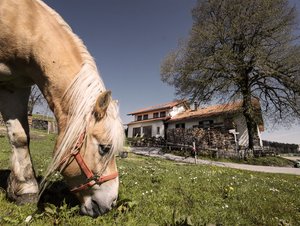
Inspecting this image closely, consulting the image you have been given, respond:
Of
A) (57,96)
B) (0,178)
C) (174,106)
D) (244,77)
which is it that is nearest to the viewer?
(57,96)

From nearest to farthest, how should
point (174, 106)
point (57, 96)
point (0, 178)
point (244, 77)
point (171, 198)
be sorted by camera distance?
point (57, 96)
point (171, 198)
point (0, 178)
point (244, 77)
point (174, 106)

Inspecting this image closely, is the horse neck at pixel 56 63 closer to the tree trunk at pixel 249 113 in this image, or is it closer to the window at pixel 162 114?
the tree trunk at pixel 249 113

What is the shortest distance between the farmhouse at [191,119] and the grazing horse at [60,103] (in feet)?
102

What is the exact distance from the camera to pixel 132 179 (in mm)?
6781

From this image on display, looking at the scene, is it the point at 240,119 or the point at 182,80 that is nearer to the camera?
the point at 182,80

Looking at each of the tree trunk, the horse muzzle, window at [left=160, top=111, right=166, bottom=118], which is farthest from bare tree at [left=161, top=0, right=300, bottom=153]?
the horse muzzle

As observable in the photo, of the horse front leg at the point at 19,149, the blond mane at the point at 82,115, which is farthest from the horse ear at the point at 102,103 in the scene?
the horse front leg at the point at 19,149

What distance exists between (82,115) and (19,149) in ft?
5.64

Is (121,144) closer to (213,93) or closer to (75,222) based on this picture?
(75,222)

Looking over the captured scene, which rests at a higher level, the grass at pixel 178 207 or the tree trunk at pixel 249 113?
the tree trunk at pixel 249 113

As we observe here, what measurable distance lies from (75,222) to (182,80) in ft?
111

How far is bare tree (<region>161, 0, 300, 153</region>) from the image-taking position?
32.7 meters

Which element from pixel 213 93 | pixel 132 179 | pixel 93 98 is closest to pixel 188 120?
pixel 213 93

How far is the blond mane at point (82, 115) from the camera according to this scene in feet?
11.8
